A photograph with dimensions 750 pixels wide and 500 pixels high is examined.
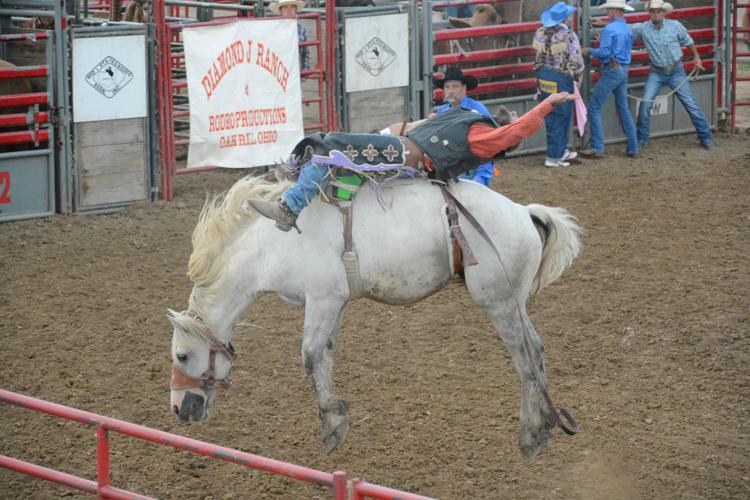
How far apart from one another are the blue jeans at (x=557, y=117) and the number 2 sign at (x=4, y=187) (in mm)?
5908

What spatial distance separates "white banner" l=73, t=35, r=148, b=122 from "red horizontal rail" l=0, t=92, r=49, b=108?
0.95 feet

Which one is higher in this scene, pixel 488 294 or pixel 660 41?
pixel 660 41

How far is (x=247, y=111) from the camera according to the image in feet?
37.3

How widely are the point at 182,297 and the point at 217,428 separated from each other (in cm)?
232

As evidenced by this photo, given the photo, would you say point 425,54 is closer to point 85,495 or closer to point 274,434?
point 274,434

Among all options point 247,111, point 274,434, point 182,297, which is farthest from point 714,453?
point 247,111

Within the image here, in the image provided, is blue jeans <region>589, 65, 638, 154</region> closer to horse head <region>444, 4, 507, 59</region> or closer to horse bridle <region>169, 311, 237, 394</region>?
horse head <region>444, 4, 507, 59</region>

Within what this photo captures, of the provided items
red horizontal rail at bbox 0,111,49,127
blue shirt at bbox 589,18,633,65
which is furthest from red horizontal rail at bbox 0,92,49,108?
blue shirt at bbox 589,18,633,65

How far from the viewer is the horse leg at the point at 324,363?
5488 mm

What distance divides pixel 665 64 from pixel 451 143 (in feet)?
28.6

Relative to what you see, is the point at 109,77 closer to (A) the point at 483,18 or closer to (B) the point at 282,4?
(B) the point at 282,4

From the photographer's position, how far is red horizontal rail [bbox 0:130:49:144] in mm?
10234

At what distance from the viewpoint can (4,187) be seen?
33.8 feet

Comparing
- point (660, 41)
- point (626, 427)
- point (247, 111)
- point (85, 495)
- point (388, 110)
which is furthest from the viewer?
point (660, 41)
